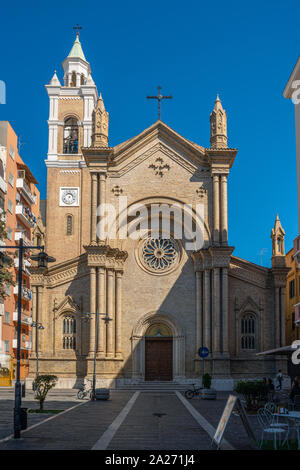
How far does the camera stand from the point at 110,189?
45312 millimetres

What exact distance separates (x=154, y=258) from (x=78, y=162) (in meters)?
16.1

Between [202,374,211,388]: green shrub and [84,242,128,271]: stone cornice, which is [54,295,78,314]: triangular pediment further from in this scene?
[202,374,211,388]: green shrub

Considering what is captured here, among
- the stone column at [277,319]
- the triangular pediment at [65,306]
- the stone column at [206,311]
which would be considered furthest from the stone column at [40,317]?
the stone column at [277,319]

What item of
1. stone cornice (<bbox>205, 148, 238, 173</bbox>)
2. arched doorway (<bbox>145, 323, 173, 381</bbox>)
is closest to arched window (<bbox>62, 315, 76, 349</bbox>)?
arched doorway (<bbox>145, 323, 173, 381</bbox>)

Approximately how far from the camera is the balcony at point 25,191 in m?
58.4

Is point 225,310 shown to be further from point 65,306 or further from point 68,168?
point 68,168

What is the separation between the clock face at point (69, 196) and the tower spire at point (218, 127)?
1549 centimetres

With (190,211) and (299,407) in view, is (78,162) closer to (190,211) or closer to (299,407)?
(190,211)

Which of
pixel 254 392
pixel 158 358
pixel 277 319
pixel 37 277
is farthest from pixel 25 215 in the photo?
pixel 254 392

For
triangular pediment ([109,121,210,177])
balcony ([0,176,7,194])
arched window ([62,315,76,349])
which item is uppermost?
triangular pediment ([109,121,210,177])

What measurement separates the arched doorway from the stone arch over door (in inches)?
14.8

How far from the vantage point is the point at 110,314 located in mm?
42875

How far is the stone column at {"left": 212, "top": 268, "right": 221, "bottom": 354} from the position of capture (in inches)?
1658

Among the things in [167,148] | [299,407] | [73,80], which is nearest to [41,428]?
[299,407]
